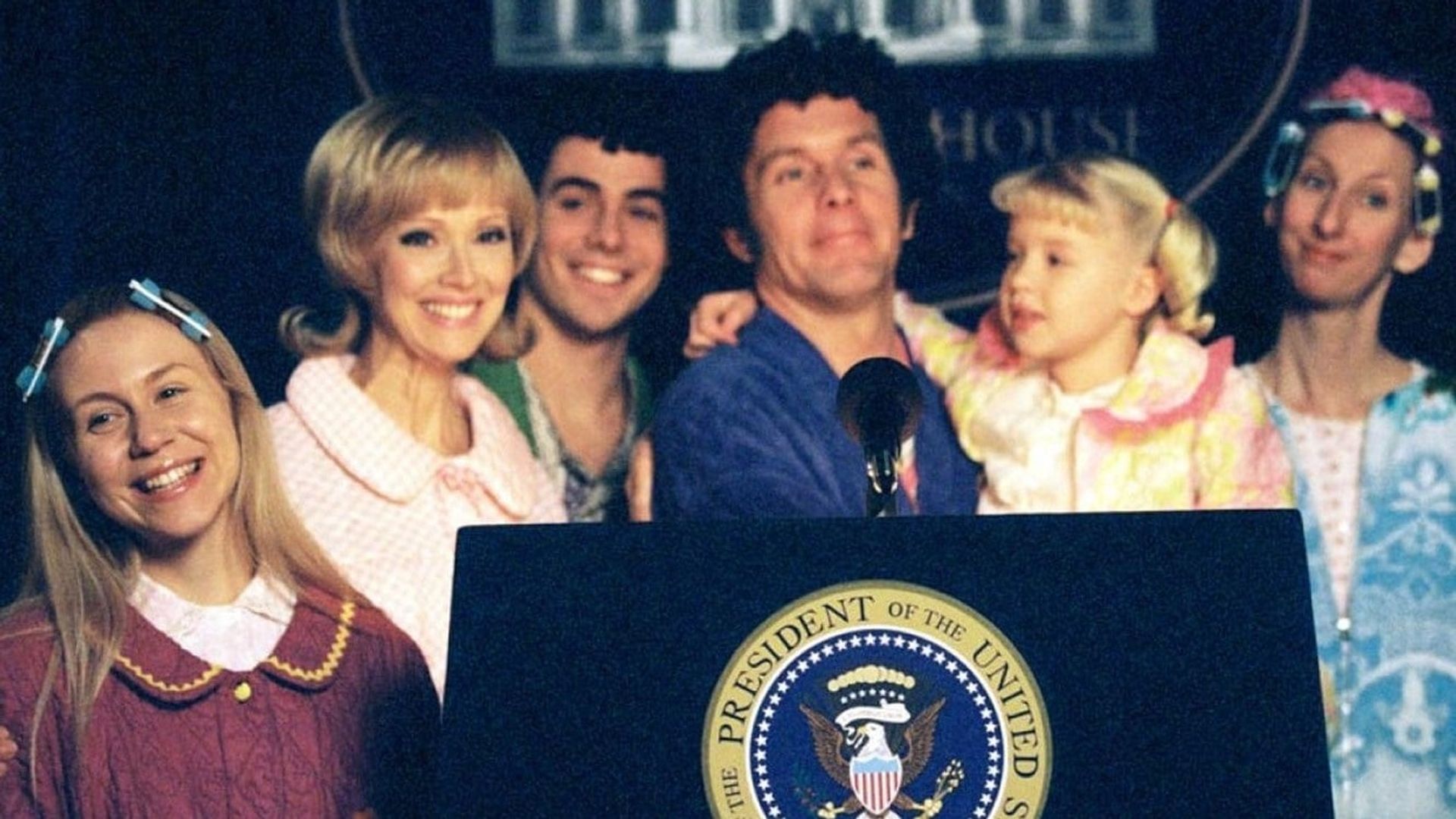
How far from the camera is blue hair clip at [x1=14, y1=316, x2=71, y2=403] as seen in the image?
341 cm

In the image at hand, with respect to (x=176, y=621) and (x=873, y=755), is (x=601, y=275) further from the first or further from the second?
(x=873, y=755)

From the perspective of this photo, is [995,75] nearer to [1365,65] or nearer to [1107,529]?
[1365,65]

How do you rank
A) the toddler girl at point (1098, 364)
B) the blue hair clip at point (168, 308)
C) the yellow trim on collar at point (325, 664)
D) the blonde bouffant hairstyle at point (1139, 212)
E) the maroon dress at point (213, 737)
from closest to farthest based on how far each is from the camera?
the maroon dress at point (213, 737)
the yellow trim on collar at point (325, 664)
the blue hair clip at point (168, 308)
the toddler girl at point (1098, 364)
the blonde bouffant hairstyle at point (1139, 212)

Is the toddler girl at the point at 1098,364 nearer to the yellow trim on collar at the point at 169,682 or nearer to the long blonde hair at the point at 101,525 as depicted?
the long blonde hair at the point at 101,525

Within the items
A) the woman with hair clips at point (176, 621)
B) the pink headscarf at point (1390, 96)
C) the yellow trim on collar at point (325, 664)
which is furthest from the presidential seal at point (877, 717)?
the pink headscarf at point (1390, 96)

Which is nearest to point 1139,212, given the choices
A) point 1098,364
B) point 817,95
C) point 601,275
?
point 1098,364

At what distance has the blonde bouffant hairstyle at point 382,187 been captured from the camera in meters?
3.63

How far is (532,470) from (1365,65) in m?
1.71

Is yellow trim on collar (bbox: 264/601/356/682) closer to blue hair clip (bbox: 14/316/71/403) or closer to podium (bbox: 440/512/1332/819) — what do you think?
blue hair clip (bbox: 14/316/71/403)

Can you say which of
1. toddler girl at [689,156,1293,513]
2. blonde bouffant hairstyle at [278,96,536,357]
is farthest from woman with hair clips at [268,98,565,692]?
toddler girl at [689,156,1293,513]

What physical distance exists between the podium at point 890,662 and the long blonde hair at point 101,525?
1.29 m

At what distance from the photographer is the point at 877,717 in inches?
82.6

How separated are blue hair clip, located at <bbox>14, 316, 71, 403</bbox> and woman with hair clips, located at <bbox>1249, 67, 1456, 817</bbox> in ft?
6.87

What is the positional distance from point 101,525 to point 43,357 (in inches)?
11.9
